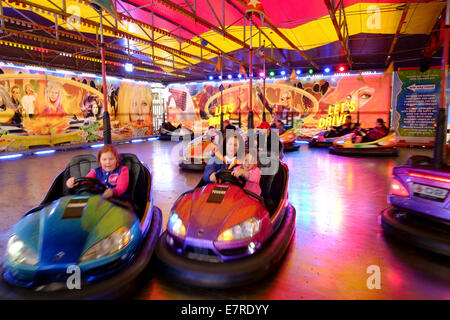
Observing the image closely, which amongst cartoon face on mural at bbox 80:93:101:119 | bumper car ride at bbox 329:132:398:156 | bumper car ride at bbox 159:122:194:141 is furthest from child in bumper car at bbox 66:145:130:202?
bumper car ride at bbox 159:122:194:141

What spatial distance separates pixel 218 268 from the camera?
50.4 inches

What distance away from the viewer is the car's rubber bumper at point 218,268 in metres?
1.26

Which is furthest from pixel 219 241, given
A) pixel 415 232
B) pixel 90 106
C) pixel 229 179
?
pixel 90 106

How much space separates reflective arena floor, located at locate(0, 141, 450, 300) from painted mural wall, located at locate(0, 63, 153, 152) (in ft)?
12.6

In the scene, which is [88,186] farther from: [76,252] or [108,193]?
[76,252]

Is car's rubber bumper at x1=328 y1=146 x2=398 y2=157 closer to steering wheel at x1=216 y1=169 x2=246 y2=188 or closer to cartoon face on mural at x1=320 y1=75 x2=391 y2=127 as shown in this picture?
cartoon face on mural at x1=320 y1=75 x2=391 y2=127

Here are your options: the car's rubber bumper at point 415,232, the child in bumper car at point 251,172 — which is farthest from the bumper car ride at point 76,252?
the car's rubber bumper at point 415,232

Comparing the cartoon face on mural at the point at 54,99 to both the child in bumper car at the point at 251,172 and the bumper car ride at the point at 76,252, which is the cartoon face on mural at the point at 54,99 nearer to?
the bumper car ride at the point at 76,252

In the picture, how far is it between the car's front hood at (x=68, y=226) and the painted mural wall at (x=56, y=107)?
670cm

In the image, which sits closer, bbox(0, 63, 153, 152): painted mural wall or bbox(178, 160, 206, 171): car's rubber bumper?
bbox(178, 160, 206, 171): car's rubber bumper

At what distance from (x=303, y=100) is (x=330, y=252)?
26.2ft

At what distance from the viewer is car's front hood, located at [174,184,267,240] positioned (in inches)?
52.7
